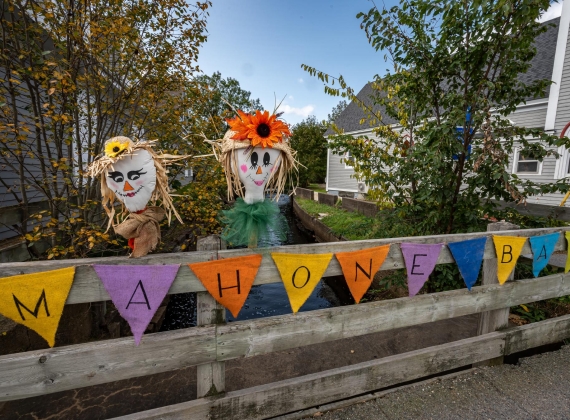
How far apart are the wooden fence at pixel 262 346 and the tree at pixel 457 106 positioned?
0.96 meters

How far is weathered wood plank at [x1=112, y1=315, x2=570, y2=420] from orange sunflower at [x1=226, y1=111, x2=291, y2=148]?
1684 millimetres

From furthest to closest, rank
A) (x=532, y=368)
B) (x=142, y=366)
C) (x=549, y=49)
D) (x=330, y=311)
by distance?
(x=549, y=49), (x=532, y=368), (x=330, y=311), (x=142, y=366)

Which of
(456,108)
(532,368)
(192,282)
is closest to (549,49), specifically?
(456,108)

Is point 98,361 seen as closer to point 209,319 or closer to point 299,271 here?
point 209,319

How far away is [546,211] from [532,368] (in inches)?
93.3

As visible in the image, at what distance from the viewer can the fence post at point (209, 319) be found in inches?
70.9

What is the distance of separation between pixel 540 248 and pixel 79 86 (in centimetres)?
544

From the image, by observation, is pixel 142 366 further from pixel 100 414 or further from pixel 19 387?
pixel 100 414

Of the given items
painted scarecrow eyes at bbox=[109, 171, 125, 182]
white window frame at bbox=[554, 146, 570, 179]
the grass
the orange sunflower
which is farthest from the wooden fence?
white window frame at bbox=[554, 146, 570, 179]

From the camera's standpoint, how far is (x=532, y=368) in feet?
8.82

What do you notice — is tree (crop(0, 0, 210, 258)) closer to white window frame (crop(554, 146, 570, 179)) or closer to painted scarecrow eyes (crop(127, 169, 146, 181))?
painted scarecrow eyes (crop(127, 169, 146, 181))

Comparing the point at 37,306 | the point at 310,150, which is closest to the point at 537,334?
the point at 37,306

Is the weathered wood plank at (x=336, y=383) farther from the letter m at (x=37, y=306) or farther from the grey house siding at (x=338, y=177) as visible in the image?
the grey house siding at (x=338, y=177)

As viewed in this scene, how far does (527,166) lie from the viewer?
1020 centimetres
